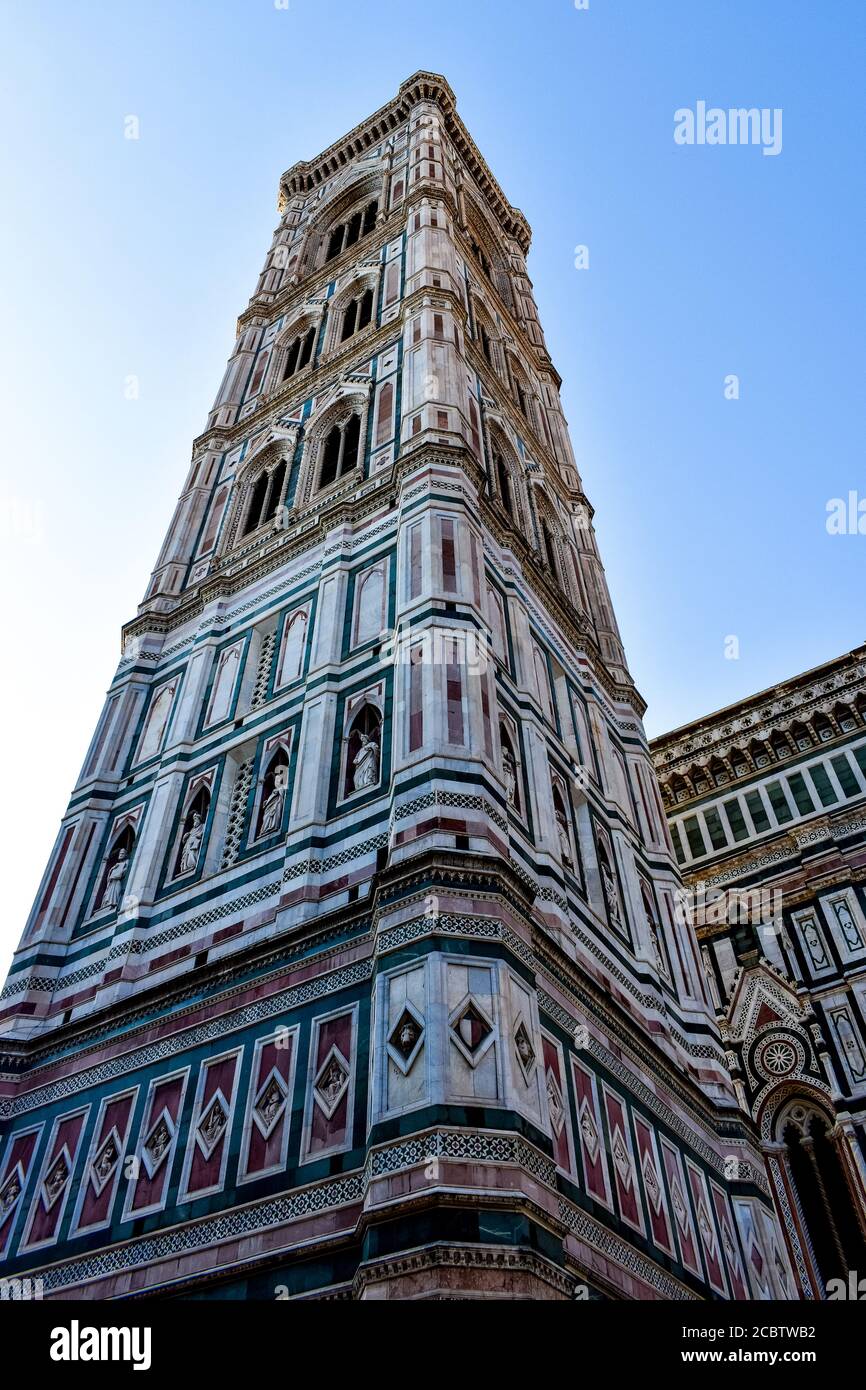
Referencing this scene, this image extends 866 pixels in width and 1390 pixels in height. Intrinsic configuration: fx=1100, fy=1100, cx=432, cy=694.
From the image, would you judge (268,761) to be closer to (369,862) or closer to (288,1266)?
(369,862)

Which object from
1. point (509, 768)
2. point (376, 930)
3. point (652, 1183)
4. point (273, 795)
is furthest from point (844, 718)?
point (376, 930)

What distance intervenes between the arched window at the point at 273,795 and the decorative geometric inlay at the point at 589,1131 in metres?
3.80

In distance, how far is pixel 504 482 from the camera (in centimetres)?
1666

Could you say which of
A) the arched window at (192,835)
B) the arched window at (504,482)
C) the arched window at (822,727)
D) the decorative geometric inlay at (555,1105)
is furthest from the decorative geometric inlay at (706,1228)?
the arched window at (822,727)

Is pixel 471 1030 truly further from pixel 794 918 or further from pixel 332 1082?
pixel 794 918

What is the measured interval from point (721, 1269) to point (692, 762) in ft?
39.8

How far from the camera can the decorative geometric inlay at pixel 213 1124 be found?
27.2ft

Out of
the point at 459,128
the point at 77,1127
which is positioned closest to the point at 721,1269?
the point at 77,1127

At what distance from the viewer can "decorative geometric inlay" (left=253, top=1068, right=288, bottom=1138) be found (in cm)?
807

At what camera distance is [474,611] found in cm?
1127

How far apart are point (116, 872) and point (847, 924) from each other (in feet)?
36.2

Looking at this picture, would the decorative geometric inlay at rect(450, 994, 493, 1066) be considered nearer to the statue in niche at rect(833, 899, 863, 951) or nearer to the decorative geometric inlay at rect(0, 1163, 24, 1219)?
the decorative geometric inlay at rect(0, 1163, 24, 1219)

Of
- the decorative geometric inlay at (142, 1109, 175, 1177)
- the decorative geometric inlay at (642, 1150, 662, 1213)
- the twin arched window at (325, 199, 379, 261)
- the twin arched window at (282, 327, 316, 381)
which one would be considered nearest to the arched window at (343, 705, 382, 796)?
the decorative geometric inlay at (142, 1109, 175, 1177)

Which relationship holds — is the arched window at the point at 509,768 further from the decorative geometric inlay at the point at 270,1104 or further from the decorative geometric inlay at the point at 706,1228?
the decorative geometric inlay at the point at 706,1228
